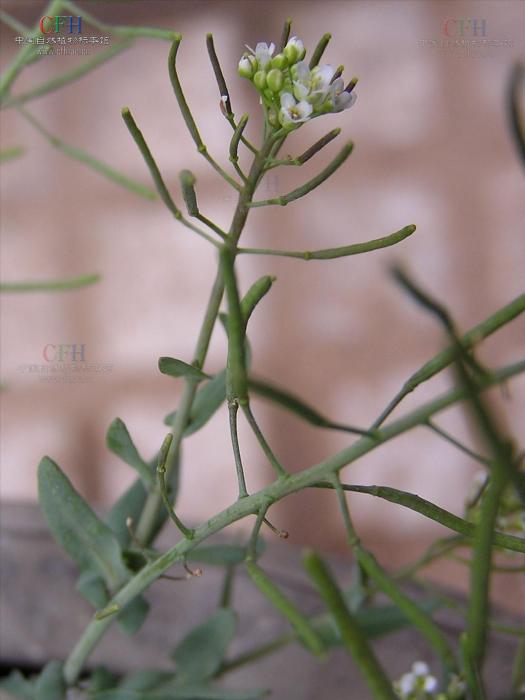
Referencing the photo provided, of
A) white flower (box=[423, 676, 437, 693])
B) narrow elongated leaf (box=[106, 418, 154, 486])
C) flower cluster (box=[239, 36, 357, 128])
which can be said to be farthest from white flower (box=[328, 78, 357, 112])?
white flower (box=[423, 676, 437, 693])

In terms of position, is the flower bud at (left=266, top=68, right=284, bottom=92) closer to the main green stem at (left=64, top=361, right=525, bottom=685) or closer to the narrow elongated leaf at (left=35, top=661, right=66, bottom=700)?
the main green stem at (left=64, top=361, right=525, bottom=685)

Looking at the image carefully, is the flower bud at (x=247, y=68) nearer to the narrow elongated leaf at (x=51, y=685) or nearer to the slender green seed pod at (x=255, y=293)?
the slender green seed pod at (x=255, y=293)

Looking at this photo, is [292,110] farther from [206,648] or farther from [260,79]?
[206,648]

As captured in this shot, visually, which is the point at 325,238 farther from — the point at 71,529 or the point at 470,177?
the point at 71,529

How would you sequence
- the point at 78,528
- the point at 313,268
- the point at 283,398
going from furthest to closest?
the point at 313,268 < the point at 78,528 < the point at 283,398

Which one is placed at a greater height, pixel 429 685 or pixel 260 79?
pixel 260 79

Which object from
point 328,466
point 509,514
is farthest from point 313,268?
point 328,466

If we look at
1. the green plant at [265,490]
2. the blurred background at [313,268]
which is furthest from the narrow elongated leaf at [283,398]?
the blurred background at [313,268]
